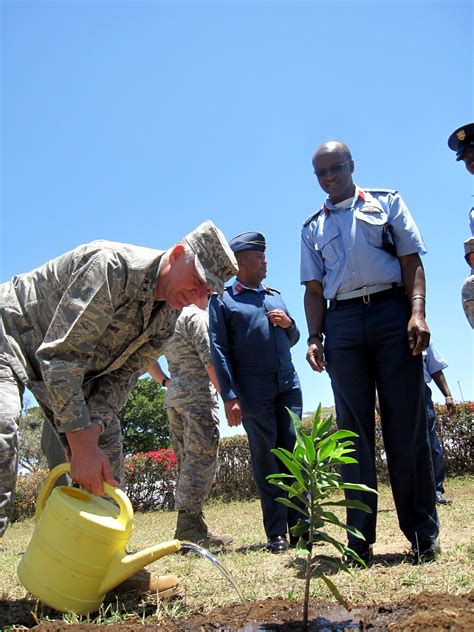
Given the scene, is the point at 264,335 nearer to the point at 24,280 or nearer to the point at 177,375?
the point at 177,375

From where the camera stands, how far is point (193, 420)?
15.8 ft

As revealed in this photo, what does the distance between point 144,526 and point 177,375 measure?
3.80m

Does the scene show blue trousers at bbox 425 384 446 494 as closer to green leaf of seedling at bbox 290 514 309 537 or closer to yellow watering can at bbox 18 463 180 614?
green leaf of seedling at bbox 290 514 309 537

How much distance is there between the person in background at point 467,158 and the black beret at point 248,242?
153 cm

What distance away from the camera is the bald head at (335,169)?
3.56 m

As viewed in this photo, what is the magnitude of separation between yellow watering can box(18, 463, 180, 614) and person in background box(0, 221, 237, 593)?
16 centimetres

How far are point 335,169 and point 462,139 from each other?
30.6 inches

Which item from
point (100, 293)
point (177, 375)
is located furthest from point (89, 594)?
point (177, 375)

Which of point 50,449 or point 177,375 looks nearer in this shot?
point 50,449

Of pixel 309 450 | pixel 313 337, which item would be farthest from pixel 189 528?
pixel 309 450

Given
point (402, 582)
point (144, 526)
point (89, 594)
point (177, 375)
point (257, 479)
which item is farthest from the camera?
point (144, 526)

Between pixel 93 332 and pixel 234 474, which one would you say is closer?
pixel 93 332

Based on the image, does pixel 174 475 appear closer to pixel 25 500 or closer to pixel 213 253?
pixel 25 500

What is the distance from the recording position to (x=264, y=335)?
4.42 m
